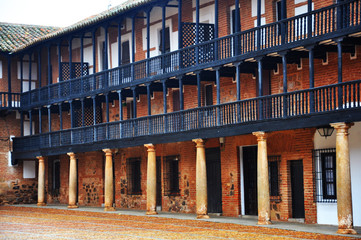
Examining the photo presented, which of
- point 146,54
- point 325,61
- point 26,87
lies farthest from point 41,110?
point 325,61

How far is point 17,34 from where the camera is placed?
4081 centimetres

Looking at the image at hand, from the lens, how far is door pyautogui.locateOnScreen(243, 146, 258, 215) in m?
25.8

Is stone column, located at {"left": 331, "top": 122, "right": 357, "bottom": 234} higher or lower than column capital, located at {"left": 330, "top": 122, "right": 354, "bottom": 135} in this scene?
lower

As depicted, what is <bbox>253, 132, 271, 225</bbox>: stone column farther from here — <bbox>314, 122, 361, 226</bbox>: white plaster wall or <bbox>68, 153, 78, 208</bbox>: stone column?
<bbox>68, 153, 78, 208</bbox>: stone column

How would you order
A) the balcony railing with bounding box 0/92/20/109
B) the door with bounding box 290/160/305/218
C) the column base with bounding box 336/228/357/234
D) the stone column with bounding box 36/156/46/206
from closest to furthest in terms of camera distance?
1. the column base with bounding box 336/228/357/234
2. the door with bounding box 290/160/305/218
3. the stone column with bounding box 36/156/46/206
4. the balcony railing with bounding box 0/92/20/109

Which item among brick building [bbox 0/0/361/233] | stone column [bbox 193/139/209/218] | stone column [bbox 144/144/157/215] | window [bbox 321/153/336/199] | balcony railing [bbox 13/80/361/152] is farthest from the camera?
stone column [bbox 144/144/157/215]

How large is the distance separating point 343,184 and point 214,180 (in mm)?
8987

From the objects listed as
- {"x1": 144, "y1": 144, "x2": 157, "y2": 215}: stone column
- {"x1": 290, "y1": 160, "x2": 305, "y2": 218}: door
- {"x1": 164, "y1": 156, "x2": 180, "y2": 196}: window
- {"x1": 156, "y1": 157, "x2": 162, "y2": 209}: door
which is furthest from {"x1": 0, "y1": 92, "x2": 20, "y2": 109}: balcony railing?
{"x1": 290, "y1": 160, "x2": 305, "y2": 218}: door

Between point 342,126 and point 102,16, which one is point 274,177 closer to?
point 342,126

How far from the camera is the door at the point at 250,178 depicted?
25.8 m

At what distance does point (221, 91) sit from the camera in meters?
26.9

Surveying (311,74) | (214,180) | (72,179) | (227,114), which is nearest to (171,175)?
(214,180)

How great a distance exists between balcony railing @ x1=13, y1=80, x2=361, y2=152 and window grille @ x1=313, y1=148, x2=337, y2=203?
66.8 inches

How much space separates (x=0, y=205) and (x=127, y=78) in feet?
41.2
